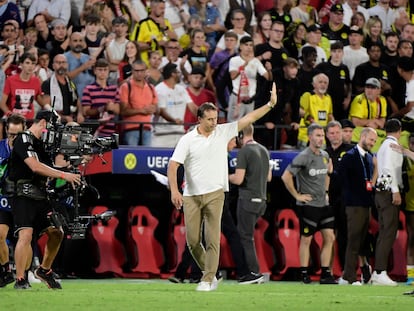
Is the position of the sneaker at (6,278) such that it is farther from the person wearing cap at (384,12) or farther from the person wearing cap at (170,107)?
the person wearing cap at (384,12)

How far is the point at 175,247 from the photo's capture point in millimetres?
19469

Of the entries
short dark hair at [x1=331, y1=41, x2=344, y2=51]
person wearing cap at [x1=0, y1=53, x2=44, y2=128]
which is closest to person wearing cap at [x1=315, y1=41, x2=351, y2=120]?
short dark hair at [x1=331, y1=41, x2=344, y2=51]

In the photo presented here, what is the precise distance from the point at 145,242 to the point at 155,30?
152 inches

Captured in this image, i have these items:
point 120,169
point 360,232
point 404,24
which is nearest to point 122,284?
point 120,169

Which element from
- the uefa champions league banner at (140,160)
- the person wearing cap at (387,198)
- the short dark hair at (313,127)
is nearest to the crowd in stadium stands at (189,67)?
the uefa champions league banner at (140,160)

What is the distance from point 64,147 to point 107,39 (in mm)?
6283

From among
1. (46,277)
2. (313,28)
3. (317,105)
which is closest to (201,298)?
(46,277)

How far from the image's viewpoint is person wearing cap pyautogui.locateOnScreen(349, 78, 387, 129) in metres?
20.7

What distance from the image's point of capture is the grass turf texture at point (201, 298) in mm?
12164

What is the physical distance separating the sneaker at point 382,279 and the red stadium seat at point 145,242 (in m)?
3.44

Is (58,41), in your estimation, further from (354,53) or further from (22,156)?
(22,156)

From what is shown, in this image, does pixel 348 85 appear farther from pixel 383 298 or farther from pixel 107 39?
pixel 383 298

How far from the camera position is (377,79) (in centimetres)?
2150

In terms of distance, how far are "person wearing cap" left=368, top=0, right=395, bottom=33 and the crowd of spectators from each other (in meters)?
1.25
